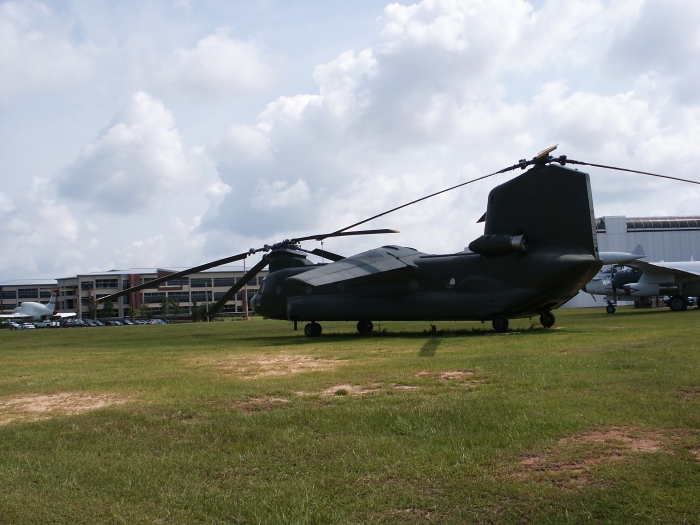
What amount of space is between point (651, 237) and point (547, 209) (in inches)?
2759

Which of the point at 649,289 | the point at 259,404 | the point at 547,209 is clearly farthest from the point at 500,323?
the point at 649,289

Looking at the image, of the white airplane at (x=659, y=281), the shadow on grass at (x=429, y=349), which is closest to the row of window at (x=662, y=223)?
the white airplane at (x=659, y=281)

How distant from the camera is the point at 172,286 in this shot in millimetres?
123125

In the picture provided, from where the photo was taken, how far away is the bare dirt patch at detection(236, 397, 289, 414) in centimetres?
844

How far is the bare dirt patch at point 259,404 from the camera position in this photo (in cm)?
844

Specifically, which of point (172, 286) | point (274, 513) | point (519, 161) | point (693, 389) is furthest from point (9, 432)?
point (172, 286)

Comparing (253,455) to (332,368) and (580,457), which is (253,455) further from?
(332,368)

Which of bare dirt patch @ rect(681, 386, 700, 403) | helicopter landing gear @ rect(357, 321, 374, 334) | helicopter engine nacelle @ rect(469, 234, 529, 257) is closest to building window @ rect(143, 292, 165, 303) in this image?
helicopter landing gear @ rect(357, 321, 374, 334)

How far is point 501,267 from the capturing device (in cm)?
2117

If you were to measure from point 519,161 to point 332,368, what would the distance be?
11.4 m

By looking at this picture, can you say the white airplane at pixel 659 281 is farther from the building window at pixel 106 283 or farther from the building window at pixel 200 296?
the building window at pixel 106 283

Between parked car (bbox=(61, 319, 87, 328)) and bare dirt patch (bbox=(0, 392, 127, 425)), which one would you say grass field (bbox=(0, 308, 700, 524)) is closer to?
bare dirt patch (bbox=(0, 392, 127, 425))

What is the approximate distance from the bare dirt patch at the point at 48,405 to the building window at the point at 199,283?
115 meters

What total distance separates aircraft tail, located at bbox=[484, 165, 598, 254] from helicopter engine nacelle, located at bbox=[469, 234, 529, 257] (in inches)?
12.7
